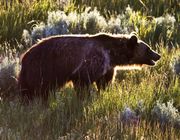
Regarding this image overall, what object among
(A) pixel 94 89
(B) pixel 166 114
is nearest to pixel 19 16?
(A) pixel 94 89

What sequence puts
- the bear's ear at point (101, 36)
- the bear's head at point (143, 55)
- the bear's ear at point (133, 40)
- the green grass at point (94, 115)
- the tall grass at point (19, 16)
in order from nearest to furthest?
the green grass at point (94, 115), the bear's ear at point (101, 36), the bear's ear at point (133, 40), the bear's head at point (143, 55), the tall grass at point (19, 16)

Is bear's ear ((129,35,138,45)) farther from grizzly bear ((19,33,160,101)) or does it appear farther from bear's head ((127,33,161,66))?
grizzly bear ((19,33,160,101))

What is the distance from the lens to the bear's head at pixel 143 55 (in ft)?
33.4

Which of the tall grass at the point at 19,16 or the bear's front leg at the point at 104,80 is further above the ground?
the tall grass at the point at 19,16

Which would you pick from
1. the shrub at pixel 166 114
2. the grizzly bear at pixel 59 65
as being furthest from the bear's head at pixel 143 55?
the shrub at pixel 166 114

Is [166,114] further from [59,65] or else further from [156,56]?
[156,56]

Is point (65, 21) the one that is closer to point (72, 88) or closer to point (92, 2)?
point (92, 2)

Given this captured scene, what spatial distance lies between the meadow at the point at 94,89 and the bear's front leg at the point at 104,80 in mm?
179

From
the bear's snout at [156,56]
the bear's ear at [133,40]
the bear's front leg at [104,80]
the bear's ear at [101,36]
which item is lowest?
the bear's front leg at [104,80]

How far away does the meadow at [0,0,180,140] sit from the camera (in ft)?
24.2

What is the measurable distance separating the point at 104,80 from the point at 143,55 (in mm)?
1066

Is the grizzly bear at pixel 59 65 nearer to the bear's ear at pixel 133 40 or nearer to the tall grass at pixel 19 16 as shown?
the bear's ear at pixel 133 40

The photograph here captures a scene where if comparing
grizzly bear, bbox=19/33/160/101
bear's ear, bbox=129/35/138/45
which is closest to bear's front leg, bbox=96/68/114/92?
grizzly bear, bbox=19/33/160/101

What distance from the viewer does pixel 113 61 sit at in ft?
32.4
